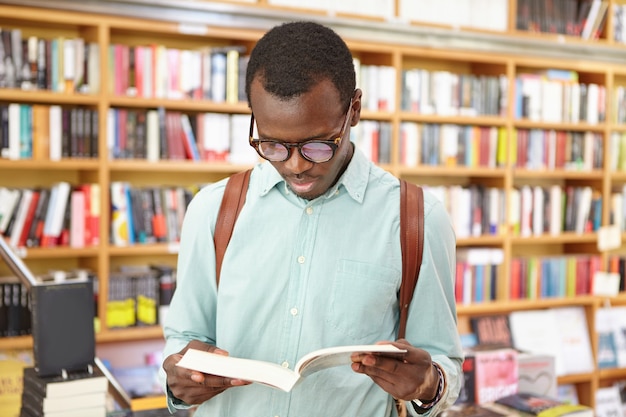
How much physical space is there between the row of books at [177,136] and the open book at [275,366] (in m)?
2.44

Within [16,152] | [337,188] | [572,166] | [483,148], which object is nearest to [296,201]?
[337,188]

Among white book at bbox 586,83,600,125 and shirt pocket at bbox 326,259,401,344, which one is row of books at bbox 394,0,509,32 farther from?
shirt pocket at bbox 326,259,401,344

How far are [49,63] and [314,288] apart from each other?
2.49m

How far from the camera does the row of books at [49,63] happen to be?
329cm

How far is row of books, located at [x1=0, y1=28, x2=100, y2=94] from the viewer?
3295mm

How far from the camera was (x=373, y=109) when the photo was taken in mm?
4129

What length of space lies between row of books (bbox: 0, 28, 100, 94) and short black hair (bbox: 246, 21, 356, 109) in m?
2.32

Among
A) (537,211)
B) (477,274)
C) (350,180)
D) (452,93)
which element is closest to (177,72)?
(452,93)

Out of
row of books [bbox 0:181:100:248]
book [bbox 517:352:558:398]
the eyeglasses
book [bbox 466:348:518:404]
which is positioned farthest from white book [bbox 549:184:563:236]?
the eyeglasses

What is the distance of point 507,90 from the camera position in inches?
176

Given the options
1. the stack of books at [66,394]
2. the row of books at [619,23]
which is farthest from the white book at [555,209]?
the stack of books at [66,394]

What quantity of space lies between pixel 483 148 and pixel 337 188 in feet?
10.5

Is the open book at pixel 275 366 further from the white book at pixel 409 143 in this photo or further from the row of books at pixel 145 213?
the white book at pixel 409 143

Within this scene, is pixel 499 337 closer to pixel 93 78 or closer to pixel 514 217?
pixel 514 217
